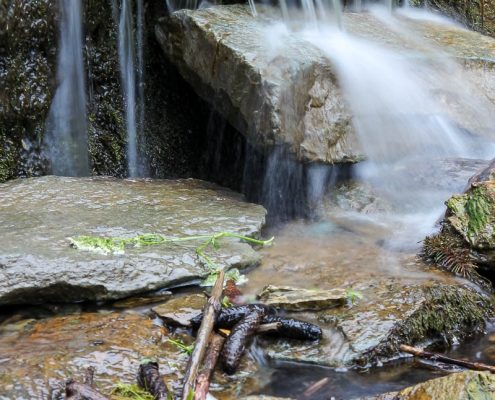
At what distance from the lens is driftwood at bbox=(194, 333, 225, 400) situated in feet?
8.77

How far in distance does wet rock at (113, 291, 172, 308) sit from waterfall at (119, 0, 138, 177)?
3330mm

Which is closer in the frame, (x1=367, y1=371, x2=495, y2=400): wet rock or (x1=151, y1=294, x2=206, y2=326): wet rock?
(x1=367, y1=371, x2=495, y2=400): wet rock

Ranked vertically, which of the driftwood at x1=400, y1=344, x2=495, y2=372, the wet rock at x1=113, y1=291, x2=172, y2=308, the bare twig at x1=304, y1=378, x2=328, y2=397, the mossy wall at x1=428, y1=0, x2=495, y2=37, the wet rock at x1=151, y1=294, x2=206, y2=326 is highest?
the mossy wall at x1=428, y1=0, x2=495, y2=37

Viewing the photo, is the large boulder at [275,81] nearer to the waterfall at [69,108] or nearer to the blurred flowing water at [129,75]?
the blurred flowing water at [129,75]

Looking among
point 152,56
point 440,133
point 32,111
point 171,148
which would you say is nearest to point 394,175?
point 440,133

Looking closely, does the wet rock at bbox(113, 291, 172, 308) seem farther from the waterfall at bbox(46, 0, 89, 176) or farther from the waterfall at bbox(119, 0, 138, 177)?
Result: the waterfall at bbox(119, 0, 138, 177)

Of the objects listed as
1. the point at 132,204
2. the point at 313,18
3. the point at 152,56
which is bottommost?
the point at 132,204

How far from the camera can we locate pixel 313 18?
752cm

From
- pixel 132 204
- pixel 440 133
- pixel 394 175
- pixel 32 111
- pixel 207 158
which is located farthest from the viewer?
pixel 207 158

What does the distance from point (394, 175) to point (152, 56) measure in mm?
3215

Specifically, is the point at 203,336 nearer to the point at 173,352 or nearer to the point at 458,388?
the point at 173,352

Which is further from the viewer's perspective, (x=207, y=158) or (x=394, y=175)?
(x=207, y=158)

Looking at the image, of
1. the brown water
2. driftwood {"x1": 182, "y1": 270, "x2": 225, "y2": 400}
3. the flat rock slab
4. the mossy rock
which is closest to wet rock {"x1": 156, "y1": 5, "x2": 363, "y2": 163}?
the flat rock slab

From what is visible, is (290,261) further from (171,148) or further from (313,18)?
(313,18)
